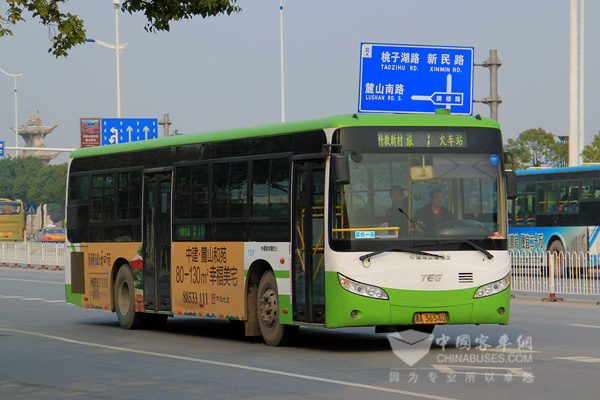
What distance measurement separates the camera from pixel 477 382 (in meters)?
10.5

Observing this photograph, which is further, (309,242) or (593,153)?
(593,153)

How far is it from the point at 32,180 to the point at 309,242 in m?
107

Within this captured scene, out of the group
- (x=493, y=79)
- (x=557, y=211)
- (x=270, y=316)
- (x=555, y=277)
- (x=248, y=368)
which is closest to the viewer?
(x=248, y=368)

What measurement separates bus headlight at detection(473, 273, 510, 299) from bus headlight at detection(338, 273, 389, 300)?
1218mm

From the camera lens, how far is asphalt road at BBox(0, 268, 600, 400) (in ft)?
33.3

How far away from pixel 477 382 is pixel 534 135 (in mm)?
63735

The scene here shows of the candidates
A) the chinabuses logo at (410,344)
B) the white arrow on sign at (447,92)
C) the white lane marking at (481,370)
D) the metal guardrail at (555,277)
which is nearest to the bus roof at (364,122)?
the chinabuses logo at (410,344)

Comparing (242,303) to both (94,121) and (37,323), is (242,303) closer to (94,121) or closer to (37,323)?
(37,323)

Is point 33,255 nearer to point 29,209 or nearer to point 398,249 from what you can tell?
point 398,249

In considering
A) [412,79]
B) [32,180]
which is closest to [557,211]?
[412,79]

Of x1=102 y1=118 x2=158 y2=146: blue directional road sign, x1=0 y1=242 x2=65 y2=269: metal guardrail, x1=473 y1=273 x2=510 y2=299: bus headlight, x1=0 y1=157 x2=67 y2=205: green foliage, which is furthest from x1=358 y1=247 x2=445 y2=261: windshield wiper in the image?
x1=0 y1=157 x2=67 y2=205: green foliage

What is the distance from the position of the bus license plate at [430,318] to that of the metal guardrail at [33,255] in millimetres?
34098

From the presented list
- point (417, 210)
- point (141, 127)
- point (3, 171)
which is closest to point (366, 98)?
point (417, 210)

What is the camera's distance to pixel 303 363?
1245cm
